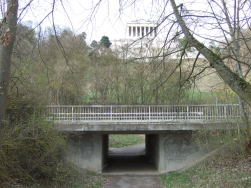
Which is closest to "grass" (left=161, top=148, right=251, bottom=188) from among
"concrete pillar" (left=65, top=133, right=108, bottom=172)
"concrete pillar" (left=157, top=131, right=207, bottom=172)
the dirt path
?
the dirt path

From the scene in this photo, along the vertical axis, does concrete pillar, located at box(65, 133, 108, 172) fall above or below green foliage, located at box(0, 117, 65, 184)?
below

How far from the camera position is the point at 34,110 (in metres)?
9.38

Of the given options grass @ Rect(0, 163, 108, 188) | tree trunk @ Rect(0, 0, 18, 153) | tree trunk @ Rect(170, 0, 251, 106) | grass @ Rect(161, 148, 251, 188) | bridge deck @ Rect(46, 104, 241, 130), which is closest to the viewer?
tree trunk @ Rect(0, 0, 18, 153)

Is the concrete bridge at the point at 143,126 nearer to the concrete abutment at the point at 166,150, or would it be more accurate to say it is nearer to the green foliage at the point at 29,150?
the concrete abutment at the point at 166,150

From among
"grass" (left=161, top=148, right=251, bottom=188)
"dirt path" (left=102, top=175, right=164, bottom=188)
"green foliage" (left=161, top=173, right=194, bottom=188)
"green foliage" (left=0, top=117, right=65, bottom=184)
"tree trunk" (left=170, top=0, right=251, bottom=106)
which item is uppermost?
"tree trunk" (left=170, top=0, right=251, bottom=106)

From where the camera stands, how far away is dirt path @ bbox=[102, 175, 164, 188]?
12359 mm

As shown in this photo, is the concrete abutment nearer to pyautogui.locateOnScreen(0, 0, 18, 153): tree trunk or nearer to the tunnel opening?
the tunnel opening

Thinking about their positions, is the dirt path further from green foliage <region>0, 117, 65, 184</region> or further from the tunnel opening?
green foliage <region>0, 117, 65, 184</region>

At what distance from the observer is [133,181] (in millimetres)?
13430

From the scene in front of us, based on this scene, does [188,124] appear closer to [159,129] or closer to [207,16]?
[159,129]

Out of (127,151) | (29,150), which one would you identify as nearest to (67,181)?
(29,150)

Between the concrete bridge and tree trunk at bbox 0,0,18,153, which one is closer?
tree trunk at bbox 0,0,18,153

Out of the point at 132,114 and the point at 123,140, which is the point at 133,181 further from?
the point at 123,140

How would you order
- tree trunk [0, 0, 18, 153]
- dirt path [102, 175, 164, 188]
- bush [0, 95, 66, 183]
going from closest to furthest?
tree trunk [0, 0, 18, 153], bush [0, 95, 66, 183], dirt path [102, 175, 164, 188]
